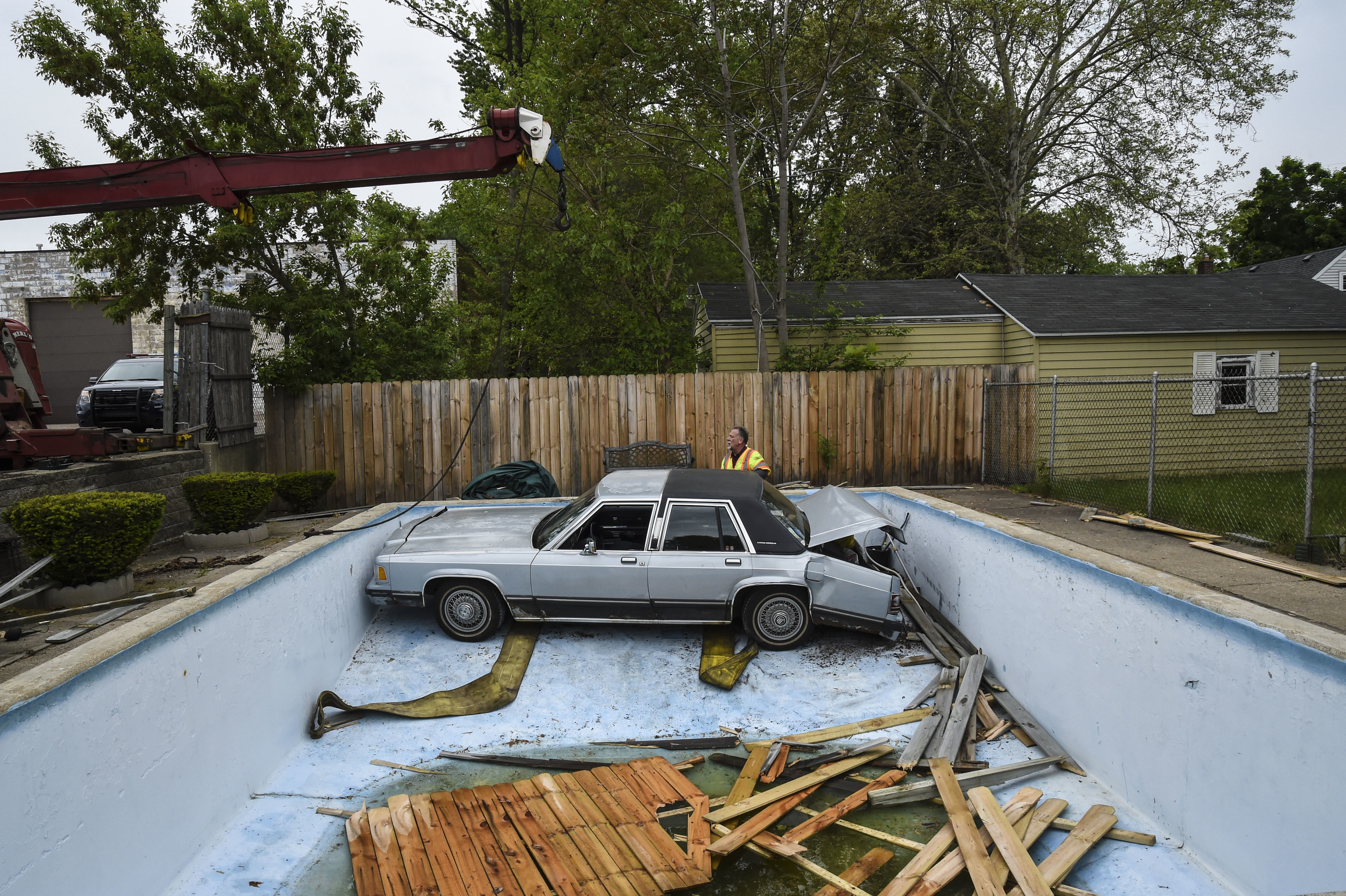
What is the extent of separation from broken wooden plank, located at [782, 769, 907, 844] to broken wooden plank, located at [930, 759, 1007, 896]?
25 cm

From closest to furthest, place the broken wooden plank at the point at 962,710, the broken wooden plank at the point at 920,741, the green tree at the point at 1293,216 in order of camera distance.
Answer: the broken wooden plank at the point at 920,741 < the broken wooden plank at the point at 962,710 < the green tree at the point at 1293,216

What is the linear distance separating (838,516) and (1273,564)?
10.8 ft

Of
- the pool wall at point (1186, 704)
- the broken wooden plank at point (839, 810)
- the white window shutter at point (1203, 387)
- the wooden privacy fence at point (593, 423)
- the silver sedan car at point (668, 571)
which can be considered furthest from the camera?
the white window shutter at point (1203, 387)

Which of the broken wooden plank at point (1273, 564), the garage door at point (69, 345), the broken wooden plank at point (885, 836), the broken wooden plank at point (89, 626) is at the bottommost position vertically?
the broken wooden plank at point (885, 836)

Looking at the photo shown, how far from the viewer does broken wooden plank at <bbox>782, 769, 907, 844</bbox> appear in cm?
421

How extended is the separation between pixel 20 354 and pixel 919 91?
80.3 feet

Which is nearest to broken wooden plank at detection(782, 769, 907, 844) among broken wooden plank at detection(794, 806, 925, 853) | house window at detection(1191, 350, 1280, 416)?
broken wooden plank at detection(794, 806, 925, 853)

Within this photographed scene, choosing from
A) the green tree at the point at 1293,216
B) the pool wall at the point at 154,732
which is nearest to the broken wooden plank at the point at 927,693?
the pool wall at the point at 154,732

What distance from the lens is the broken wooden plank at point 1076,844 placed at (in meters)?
3.71

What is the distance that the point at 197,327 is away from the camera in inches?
375

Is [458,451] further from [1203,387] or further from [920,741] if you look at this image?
[1203,387]

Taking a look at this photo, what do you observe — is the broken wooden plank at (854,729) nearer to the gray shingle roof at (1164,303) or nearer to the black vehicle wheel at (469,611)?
the black vehicle wheel at (469,611)

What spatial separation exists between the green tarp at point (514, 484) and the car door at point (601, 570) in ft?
9.84

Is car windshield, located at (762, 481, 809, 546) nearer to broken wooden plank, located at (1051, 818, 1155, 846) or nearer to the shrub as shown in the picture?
broken wooden plank, located at (1051, 818, 1155, 846)
